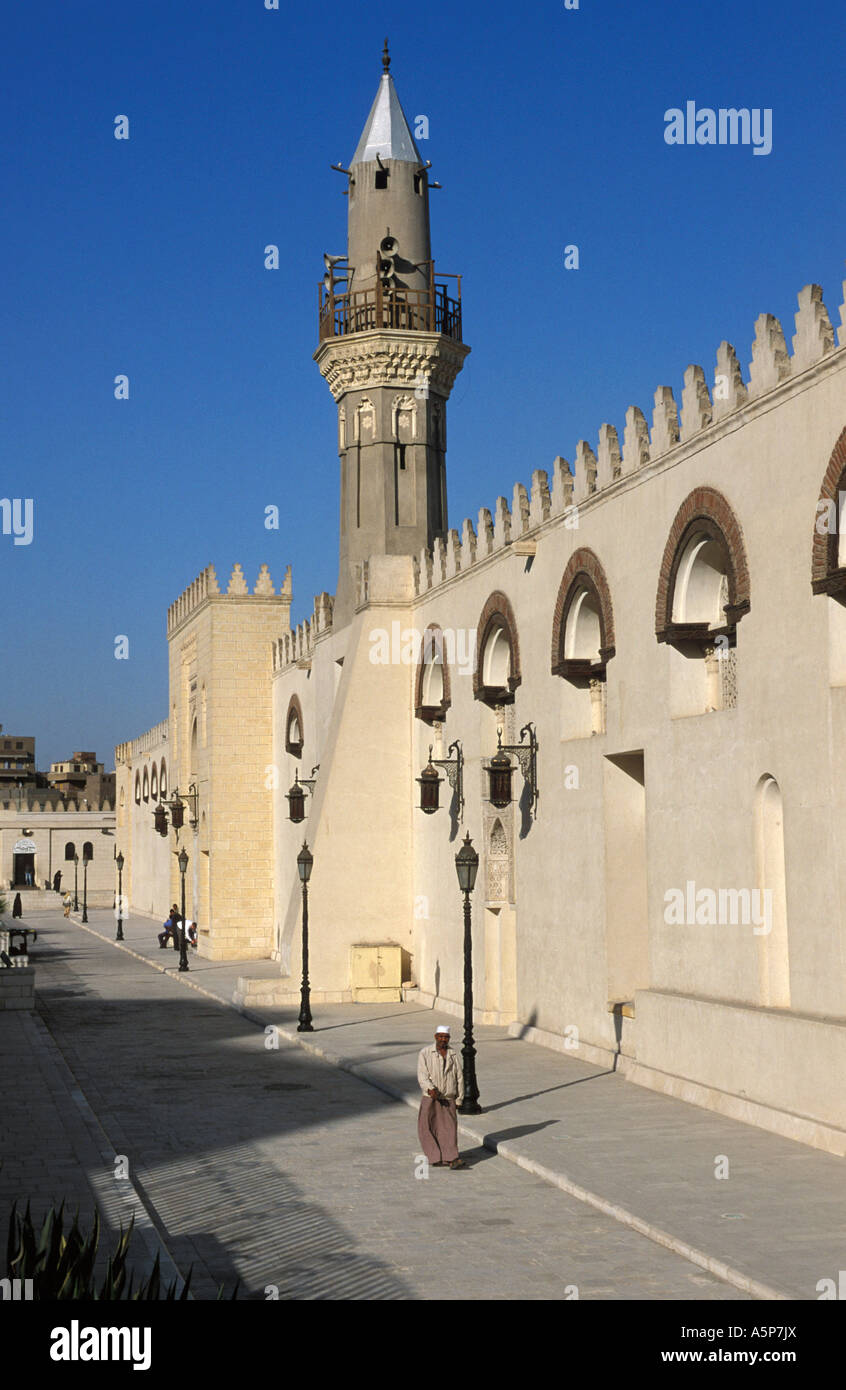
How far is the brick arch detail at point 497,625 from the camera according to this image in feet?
77.1

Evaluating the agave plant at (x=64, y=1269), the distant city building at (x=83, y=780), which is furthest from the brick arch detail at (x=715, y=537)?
the distant city building at (x=83, y=780)

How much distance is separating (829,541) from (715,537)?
258 cm

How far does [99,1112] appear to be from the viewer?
16.9 metres

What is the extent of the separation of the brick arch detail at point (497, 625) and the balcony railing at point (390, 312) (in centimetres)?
870

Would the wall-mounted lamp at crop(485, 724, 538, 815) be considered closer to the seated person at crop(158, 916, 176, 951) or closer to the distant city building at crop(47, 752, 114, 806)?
the seated person at crop(158, 916, 176, 951)

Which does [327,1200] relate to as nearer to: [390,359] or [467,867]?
[467,867]

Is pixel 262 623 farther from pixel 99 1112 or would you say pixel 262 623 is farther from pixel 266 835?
pixel 99 1112

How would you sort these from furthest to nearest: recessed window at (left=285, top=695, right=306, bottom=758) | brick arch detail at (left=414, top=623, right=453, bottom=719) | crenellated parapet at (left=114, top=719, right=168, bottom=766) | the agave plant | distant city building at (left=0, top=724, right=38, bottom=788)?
distant city building at (left=0, top=724, right=38, bottom=788)
crenellated parapet at (left=114, top=719, right=168, bottom=766)
recessed window at (left=285, top=695, right=306, bottom=758)
brick arch detail at (left=414, top=623, right=453, bottom=719)
the agave plant

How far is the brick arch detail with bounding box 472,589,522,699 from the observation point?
23500mm

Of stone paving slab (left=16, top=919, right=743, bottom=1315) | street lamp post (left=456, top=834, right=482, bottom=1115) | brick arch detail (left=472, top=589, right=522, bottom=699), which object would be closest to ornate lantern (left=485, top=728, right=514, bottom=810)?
brick arch detail (left=472, top=589, right=522, bottom=699)

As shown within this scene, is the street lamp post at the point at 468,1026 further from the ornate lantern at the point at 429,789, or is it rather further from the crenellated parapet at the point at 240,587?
the crenellated parapet at the point at 240,587

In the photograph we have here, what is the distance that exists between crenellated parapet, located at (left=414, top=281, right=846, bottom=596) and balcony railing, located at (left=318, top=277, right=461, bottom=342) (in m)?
6.34

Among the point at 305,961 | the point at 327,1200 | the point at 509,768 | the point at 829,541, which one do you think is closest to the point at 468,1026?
the point at 327,1200
